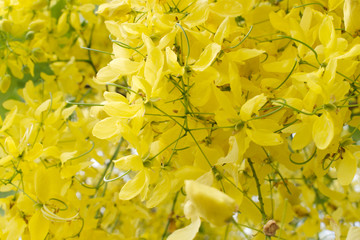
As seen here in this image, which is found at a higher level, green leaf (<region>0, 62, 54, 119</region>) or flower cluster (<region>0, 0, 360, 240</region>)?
flower cluster (<region>0, 0, 360, 240</region>)

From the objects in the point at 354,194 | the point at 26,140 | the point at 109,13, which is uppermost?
the point at 109,13

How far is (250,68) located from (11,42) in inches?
14.9

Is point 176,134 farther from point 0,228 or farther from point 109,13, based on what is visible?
point 0,228

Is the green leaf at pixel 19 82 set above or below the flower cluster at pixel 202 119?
below

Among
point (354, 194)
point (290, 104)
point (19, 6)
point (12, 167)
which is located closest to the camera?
A: point (290, 104)

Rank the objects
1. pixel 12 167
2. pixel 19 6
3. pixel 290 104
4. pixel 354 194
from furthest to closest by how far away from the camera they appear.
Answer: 1. pixel 354 194
2. pixel 19 6
3. pixel 12 167
4. pixel 290 104

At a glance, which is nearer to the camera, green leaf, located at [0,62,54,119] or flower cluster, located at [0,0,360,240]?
flower cluster, located at [0,0,360,240]

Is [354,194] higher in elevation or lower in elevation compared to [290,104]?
lower

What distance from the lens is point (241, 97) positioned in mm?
397

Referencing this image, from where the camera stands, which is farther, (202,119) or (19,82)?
(19,82)

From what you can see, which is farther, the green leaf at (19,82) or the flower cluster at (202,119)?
the green leaf at (19,82)

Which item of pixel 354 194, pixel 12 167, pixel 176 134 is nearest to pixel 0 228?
pixel 12 167

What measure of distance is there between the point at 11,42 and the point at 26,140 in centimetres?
22

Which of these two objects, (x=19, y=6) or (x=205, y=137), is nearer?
(x=205, y=137)
